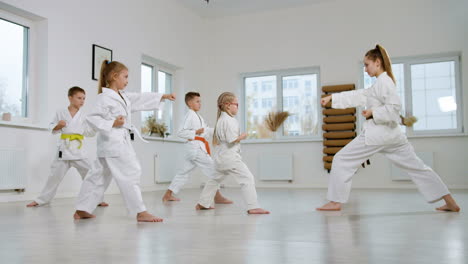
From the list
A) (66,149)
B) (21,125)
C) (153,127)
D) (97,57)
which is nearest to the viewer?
(66,149)

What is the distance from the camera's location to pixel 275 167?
808cm

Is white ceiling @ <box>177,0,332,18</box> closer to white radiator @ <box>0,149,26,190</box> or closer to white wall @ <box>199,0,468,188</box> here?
white wall @ <box>199,0,468,188</box>

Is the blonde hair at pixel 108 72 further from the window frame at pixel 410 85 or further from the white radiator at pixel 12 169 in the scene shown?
the window frame at pixel 410 85

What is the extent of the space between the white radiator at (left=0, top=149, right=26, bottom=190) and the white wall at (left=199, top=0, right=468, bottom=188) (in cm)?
439

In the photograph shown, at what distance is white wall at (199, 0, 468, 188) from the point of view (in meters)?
7.18

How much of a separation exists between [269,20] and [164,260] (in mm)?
7450

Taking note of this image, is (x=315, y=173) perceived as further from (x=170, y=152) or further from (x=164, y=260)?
(x=164, y=260)

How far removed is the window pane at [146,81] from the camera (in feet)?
24.0

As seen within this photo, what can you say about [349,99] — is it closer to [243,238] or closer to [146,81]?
[243,238]

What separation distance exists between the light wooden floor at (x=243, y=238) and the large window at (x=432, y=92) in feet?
15.1

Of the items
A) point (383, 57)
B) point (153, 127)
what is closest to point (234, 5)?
point (153, 127)

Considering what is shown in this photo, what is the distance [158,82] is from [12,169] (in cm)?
345

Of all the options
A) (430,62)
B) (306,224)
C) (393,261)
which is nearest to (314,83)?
(430,62)

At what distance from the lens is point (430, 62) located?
7.46 metres
